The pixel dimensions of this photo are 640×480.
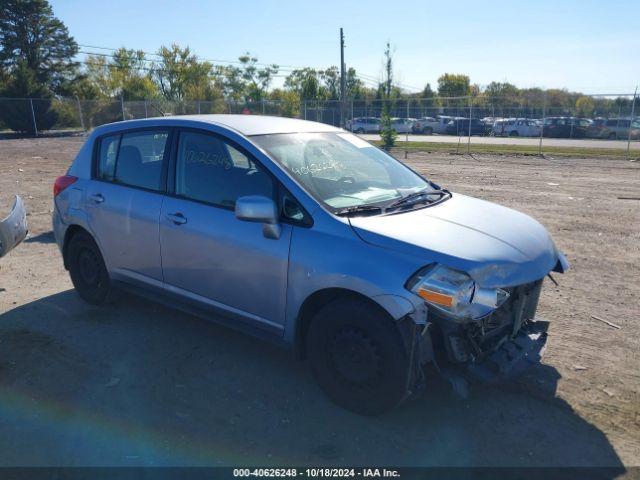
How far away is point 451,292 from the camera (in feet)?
9.82

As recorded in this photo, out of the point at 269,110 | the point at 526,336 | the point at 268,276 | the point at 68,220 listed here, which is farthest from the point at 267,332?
the point at 269,110

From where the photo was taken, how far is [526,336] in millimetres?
3559

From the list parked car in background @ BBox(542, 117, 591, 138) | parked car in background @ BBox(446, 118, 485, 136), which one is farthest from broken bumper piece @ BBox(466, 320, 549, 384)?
parked car in background @ BBox(446, 118, 485, 136)

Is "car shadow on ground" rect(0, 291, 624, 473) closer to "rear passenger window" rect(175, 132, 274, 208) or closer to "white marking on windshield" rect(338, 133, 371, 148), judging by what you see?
"rear passenger window" rect(175, 132, 274, 208)

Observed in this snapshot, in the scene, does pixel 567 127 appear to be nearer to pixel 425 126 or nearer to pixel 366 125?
pixel 425 126

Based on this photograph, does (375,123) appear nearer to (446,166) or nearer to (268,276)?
(446,166)

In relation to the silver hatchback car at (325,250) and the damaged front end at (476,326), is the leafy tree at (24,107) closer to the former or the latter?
the silver hatchback car at (325,250)

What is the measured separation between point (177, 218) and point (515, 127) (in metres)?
35.5

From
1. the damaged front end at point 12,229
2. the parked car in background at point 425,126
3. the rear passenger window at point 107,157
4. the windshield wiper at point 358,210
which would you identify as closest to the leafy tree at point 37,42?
the parked car in background at point 425,126

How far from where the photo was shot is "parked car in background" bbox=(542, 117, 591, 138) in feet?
103

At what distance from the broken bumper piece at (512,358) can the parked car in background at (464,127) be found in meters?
33.3

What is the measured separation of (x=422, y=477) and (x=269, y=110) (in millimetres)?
35762

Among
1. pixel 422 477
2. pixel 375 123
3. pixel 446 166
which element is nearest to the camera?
pixel 422 477

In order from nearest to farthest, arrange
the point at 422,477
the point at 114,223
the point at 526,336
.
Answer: the point at 422,477 → the point at 526,336 → the point at 114,223
